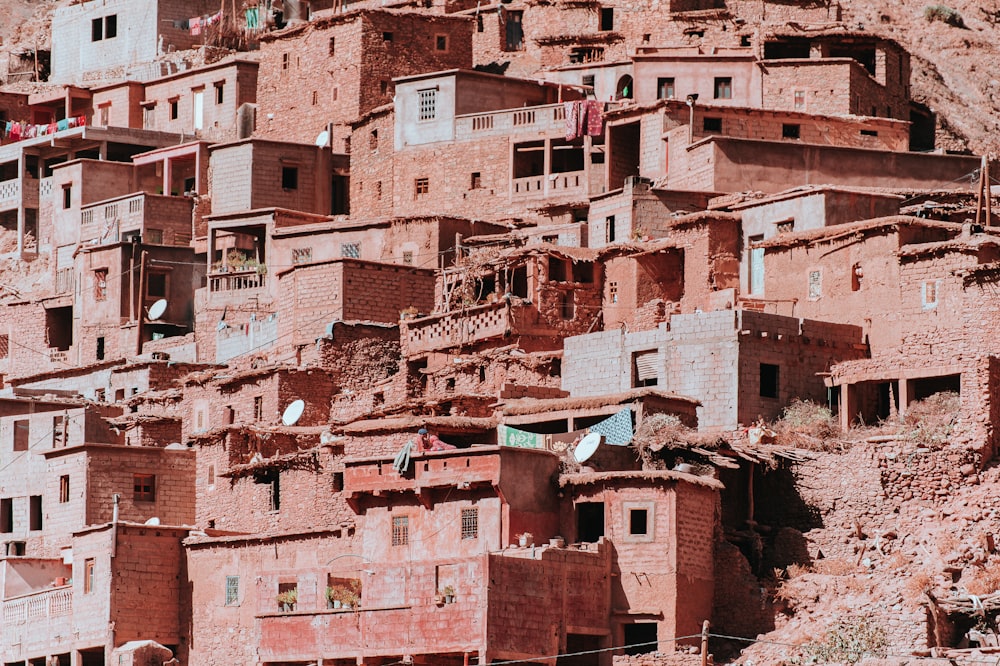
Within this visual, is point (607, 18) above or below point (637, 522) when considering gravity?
above

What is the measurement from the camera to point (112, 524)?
145 feet

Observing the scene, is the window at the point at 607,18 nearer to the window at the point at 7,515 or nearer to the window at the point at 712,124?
the window at the point at 712,124

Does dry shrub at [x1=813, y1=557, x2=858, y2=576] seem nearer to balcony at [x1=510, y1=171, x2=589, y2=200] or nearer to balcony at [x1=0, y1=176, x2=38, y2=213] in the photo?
balcony at [x1=510, y1=171, x2=589, y2=200]

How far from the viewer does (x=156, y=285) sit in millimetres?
60906

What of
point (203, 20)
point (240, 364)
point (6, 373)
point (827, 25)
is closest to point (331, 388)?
point (240, 364)

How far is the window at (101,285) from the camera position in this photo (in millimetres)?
61000

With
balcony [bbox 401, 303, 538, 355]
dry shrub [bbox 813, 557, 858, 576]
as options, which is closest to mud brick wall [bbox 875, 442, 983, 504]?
dry shrub [bbox 813, 557, 858, 576]

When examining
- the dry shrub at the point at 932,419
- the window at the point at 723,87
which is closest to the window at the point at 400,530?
the dry shrub at the point at 932,419

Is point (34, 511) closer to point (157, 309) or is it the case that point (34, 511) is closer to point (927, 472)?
point (157, 309)

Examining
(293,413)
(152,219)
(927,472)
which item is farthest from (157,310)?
(927,472)

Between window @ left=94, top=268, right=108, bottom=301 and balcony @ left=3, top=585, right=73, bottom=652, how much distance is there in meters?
15.3

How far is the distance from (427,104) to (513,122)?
264cm

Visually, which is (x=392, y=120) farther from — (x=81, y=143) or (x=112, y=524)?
(x=112, y=524)

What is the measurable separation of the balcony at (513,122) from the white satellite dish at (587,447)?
18199mm
